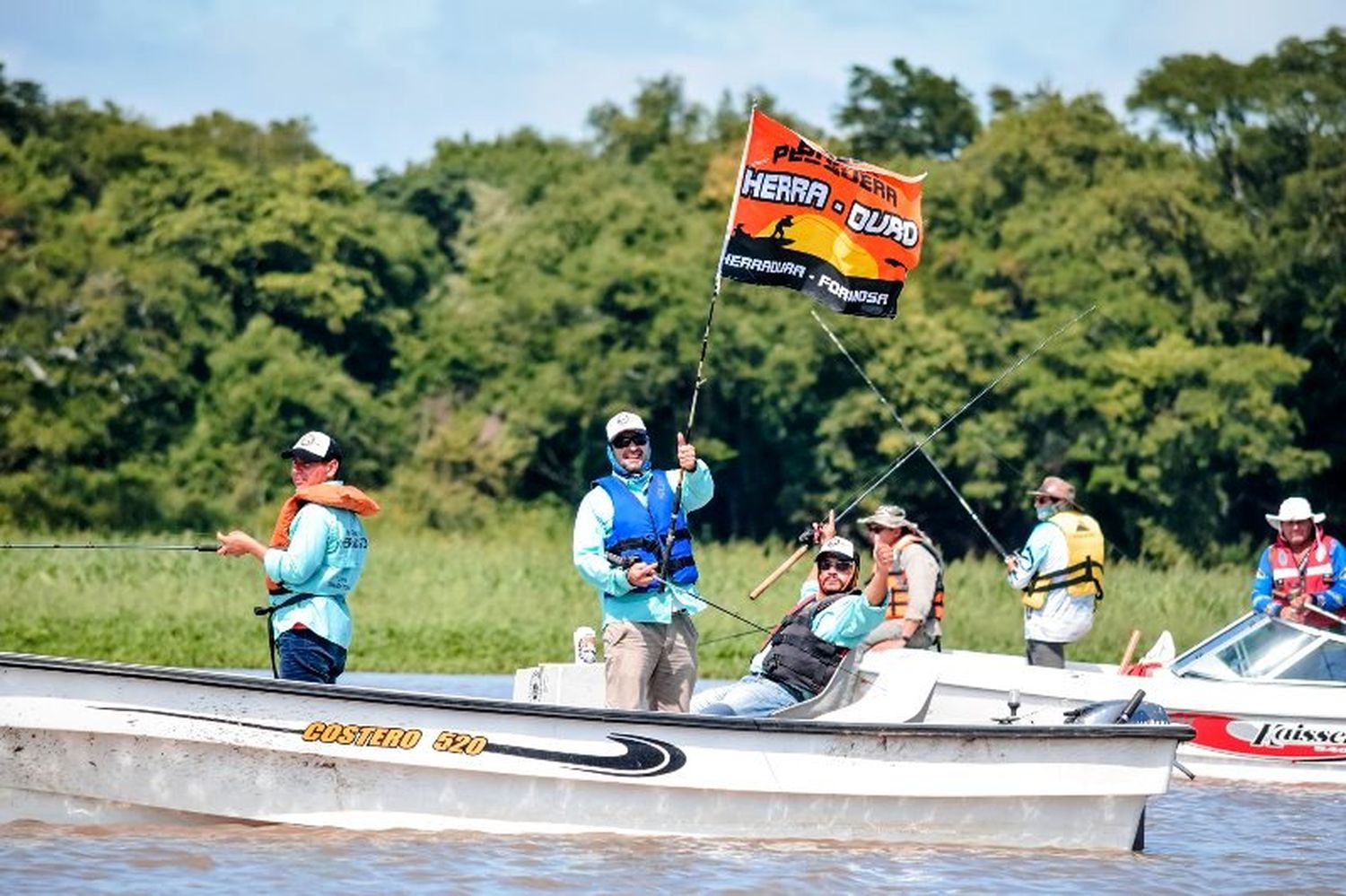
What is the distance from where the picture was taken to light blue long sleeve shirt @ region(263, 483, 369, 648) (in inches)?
435

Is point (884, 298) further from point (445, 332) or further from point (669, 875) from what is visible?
point (445, 332)

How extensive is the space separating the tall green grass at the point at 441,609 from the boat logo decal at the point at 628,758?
10275 millimetres

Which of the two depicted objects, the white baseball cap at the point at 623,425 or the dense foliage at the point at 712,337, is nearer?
the white baseball cap at the point at 623,425

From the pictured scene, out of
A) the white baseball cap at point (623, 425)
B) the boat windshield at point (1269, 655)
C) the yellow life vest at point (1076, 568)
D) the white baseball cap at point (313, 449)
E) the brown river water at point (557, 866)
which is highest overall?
the white baseball cap at point (623, 425)

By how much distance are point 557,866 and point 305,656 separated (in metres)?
1.51

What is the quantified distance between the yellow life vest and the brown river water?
3359mm

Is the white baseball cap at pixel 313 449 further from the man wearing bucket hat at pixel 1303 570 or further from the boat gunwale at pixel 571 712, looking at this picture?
the man wearing bucket hat at pixel 1303 570

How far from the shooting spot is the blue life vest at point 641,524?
38.0 feet

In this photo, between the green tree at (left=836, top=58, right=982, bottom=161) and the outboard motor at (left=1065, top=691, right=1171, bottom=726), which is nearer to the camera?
the outboard motor at (left=1065, top=691, right=1171, bottom=726)

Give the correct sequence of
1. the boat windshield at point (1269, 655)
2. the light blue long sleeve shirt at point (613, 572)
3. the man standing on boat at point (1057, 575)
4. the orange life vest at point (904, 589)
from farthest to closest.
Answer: the man standing on boat at point (1057, 575) → the boat windshield at point (1269, 655) → the orange life vest at point (904, 589) → the light blue long sleeve shirt at point (613, 572)

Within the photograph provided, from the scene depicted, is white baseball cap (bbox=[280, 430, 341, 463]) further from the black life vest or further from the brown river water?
the black life vest

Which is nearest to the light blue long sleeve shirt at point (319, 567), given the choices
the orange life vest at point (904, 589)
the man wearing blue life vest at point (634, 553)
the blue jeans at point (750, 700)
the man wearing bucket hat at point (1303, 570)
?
the man wearing blue life vest at point (634, 553)

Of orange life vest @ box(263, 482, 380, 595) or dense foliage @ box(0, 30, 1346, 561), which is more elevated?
dense foliage @ box(0, 30, 1346, 561)

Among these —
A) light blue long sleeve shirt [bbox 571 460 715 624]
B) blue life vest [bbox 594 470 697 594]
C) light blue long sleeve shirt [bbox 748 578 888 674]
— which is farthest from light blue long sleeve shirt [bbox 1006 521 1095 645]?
blue life vest [bbox 594 470 697 594]
